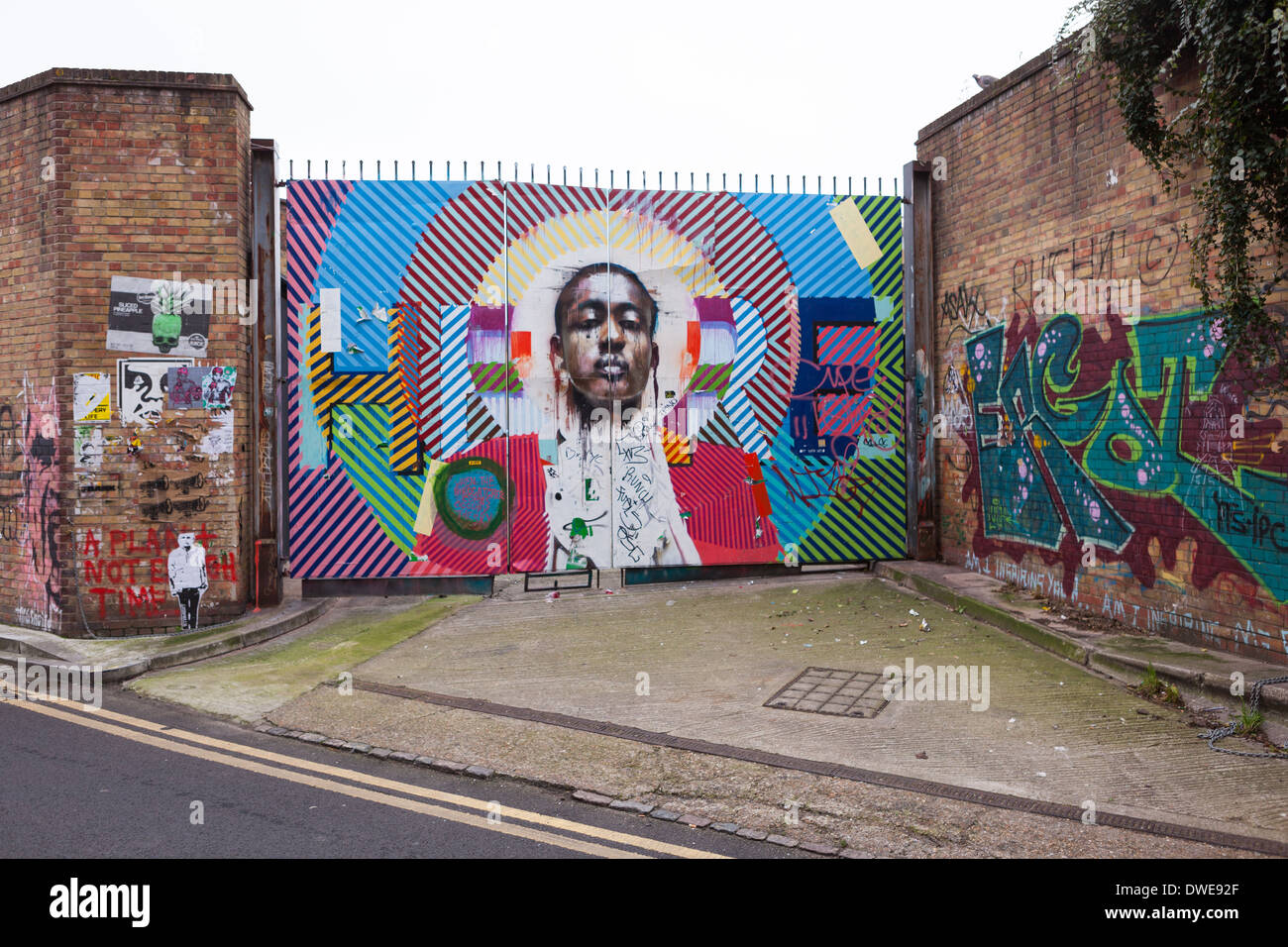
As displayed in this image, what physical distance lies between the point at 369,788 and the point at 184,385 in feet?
19.1

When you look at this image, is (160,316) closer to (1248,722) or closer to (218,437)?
(218,437)

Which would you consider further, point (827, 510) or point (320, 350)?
point (827, 510)

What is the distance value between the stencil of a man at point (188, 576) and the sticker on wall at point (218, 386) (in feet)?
4.38

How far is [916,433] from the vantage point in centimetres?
1140

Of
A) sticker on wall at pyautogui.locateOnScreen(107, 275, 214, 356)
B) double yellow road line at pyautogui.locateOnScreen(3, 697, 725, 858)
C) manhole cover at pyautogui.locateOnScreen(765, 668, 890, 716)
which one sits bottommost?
double yellow road line at pyautogui.locateOnScreen(3, 697, 725, 858)

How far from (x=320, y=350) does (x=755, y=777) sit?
7.20 m

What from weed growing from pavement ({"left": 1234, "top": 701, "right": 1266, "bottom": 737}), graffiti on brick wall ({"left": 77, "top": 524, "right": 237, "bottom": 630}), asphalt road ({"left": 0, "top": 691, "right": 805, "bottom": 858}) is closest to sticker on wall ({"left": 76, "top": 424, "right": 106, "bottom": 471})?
graffiti on brick wall ({"left": 77, "top": 524, "right": 237, "bottom": 630})

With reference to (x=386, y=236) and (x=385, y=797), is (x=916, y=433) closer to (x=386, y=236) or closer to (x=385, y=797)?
(x=386, y=236)

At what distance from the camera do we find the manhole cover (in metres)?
6.46

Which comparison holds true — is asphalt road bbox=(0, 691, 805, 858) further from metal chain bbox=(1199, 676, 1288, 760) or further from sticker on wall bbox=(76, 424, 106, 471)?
sticker on wall bbox=(76, 424, 106, 471)

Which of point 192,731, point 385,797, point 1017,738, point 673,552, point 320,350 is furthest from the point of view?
point 673,552

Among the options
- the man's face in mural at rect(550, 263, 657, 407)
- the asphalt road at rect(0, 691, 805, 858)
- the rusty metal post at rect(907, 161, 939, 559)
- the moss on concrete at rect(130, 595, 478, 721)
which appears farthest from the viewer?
the rusty metal post at rect(907, 161, 939, 559)

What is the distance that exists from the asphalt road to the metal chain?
3024 millimetres
